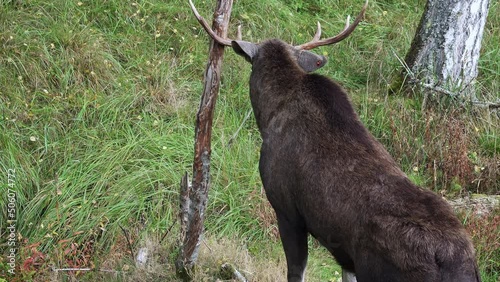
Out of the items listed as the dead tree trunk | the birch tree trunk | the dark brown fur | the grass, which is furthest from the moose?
the birch tree trunk

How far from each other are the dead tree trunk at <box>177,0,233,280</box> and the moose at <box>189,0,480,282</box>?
0.49ft

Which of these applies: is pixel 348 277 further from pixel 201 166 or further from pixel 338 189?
pixel 201 166

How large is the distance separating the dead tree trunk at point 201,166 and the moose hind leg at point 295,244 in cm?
75

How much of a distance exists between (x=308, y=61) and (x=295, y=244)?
141cm

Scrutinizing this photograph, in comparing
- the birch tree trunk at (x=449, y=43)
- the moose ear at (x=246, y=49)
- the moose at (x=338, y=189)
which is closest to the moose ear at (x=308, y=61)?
the moose at (x=338, y=189)

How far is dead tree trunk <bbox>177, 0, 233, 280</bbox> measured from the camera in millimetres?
5883

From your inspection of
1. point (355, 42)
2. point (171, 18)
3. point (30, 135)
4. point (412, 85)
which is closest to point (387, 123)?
point (412, 85)

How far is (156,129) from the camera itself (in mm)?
7934

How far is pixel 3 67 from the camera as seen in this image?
8281 mm

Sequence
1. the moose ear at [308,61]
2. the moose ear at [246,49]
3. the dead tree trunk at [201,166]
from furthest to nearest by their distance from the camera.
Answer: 1. the moose ear at [308,61]
2. the moose ear at [246,49]
3. the dead tree trunk at [201,166]

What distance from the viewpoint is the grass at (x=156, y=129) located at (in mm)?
6852

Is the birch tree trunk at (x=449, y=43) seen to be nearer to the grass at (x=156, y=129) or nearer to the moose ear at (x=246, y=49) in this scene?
the grass at (x=156, y=129)

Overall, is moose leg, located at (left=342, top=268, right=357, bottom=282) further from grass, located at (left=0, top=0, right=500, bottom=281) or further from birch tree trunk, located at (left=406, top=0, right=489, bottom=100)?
birch tree trunk, located at (left=406, top=0, right=489, bottom=100)

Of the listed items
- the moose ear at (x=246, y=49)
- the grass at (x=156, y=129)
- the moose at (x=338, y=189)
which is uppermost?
the moose ear at (x=246, y=49)
